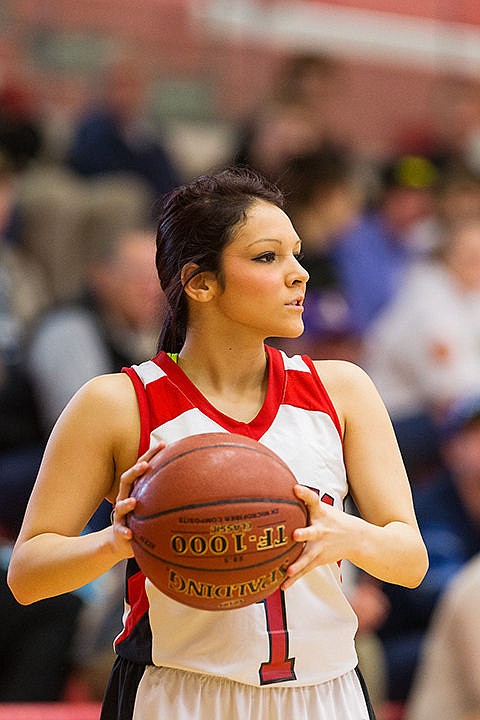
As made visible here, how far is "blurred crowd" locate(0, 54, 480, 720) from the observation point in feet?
15.4

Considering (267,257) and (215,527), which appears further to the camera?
(267,257)

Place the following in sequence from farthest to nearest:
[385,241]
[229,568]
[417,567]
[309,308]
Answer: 1. [385,241]
2. [309,308]
3. [417,567]
4. [229,568]

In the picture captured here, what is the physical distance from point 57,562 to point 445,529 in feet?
11.7

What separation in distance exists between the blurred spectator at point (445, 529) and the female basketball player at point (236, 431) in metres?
2.87

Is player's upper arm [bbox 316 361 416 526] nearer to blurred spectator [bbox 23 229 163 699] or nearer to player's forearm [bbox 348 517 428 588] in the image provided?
player's forearm [bbox 348 517 428 588]

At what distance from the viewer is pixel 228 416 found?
2.56m

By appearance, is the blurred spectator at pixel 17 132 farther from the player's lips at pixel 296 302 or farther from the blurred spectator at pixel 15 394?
the player's lips at pixel 296 302

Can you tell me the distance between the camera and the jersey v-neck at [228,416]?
2.54 meters

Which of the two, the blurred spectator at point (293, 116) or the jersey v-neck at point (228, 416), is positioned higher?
the jersey v-neck at point (228, 416)

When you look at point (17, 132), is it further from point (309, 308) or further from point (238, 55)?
point (309, 308)

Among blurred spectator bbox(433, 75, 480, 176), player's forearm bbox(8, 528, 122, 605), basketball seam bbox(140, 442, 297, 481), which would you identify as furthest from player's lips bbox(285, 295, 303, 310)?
blurred spectator bbox(433, 75, 480, 176)

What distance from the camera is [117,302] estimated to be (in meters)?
5.75

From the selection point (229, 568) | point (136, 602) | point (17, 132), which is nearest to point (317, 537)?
point (229, 568)

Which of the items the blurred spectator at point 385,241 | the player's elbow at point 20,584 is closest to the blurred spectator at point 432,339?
the blurred spectator at point 385,241
